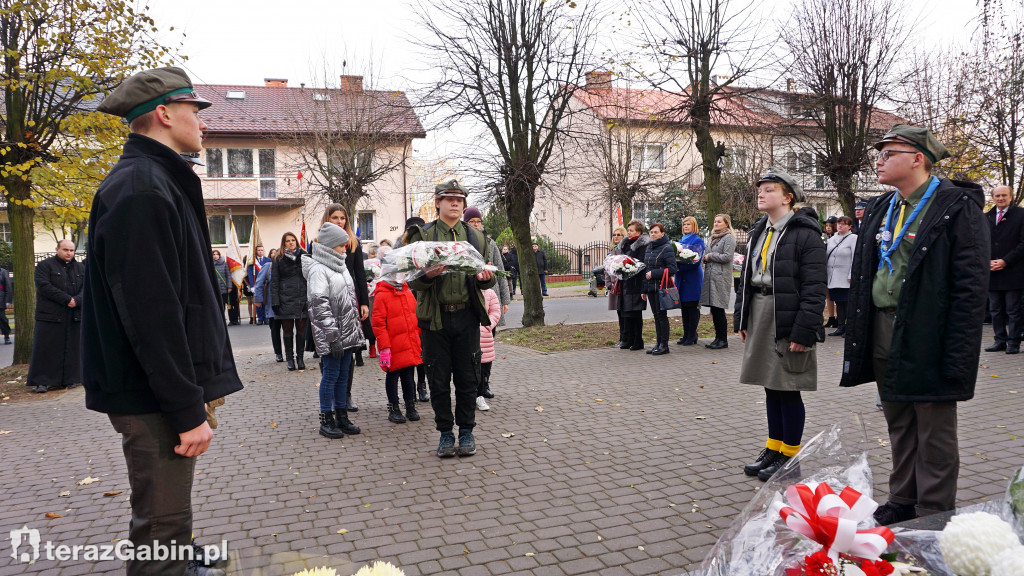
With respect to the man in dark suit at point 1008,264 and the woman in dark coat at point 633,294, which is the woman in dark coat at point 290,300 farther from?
the man in dark suit at point 1008,264

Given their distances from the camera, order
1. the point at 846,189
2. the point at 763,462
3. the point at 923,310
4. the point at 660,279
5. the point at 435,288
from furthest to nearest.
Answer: the point at 846,189 → the point at 660,279 → the point at 435,288 → the point at 763,462 → the point at 923,310

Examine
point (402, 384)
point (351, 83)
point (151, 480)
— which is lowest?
point (402, 384)

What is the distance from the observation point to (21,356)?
11.2 m

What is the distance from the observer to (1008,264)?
9.40m

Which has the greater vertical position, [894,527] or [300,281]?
[300,281]

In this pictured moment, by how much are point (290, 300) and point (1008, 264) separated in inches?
433

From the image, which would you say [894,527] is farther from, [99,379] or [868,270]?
[99,379]

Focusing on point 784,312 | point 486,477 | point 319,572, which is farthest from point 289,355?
point 319,572

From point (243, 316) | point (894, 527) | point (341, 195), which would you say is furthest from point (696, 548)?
point (341, 195)

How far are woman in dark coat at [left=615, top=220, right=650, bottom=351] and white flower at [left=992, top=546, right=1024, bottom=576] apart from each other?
30.5 ft

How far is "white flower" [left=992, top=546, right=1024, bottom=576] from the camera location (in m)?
1.42

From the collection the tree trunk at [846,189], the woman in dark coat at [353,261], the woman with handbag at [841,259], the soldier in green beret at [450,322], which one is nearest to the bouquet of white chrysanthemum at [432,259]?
the soldier in green beret at [450,322]

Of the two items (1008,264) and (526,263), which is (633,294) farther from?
(1008,264)

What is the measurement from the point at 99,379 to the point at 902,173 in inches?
165
